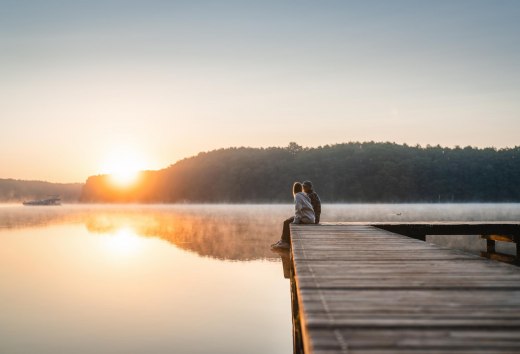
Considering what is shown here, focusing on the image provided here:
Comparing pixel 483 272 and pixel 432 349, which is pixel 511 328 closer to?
pixel 432 349

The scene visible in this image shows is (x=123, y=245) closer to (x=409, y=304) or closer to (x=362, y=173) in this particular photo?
(x=409, y=304)

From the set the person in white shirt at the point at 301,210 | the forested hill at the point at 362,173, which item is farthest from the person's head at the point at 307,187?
the forested hill at the point at 362,173

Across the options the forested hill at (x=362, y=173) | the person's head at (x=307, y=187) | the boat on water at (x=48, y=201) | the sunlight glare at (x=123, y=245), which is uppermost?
the forested hill at (x=362, y=173)

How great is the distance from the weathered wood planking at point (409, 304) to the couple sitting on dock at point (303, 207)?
24.1 ft

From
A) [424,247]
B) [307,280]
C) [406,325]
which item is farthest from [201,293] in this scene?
[406,325]

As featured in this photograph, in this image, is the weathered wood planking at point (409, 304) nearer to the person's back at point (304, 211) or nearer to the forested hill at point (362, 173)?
the person's back at point (304, 211)

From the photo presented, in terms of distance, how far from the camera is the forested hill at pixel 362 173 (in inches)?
4879

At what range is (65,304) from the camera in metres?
12.5

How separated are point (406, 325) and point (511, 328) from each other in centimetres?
64

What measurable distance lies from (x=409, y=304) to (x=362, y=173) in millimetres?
130384

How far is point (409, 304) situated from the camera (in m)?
3.71

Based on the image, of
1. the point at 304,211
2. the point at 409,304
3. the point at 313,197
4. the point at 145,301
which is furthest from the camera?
the point at 313,197

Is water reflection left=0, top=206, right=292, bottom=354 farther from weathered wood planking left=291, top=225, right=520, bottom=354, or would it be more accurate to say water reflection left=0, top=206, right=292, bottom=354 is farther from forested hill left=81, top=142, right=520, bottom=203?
forested hill left=81, top=142, right=520, bottom=203

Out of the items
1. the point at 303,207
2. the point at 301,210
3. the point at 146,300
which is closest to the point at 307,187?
the point at 303,207
